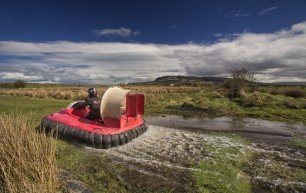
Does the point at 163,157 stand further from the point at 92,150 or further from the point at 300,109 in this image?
the point at 300,109

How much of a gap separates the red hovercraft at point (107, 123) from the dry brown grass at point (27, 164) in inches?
176

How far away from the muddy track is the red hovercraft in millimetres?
399

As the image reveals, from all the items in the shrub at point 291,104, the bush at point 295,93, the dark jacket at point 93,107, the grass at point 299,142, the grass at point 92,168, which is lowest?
the grass at point 299,142

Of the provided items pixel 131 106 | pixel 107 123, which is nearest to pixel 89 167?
pixel 107 123

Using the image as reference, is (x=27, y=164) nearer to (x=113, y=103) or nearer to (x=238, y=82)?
(x=113, y=103)

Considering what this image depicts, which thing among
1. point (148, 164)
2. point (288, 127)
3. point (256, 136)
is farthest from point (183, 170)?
point (288, 127)

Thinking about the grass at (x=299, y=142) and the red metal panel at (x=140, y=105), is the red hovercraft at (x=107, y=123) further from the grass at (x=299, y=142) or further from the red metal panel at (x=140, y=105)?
the grass at (x=299, y=142)

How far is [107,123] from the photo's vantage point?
12.5 m

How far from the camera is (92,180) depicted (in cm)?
812

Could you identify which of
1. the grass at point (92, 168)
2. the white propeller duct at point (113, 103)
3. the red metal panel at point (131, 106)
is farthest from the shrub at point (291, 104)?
the grass at point (92, 168)

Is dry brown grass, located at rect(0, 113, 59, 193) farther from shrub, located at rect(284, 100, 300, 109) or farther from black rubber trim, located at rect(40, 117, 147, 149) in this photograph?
shrub, located at rect(284, 100, 300, 109)

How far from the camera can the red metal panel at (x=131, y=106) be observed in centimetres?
1288

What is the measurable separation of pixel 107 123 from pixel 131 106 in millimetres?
1178

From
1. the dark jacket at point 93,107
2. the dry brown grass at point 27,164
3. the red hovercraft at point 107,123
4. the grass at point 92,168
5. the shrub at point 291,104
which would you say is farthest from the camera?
the shrub at point 291,104
